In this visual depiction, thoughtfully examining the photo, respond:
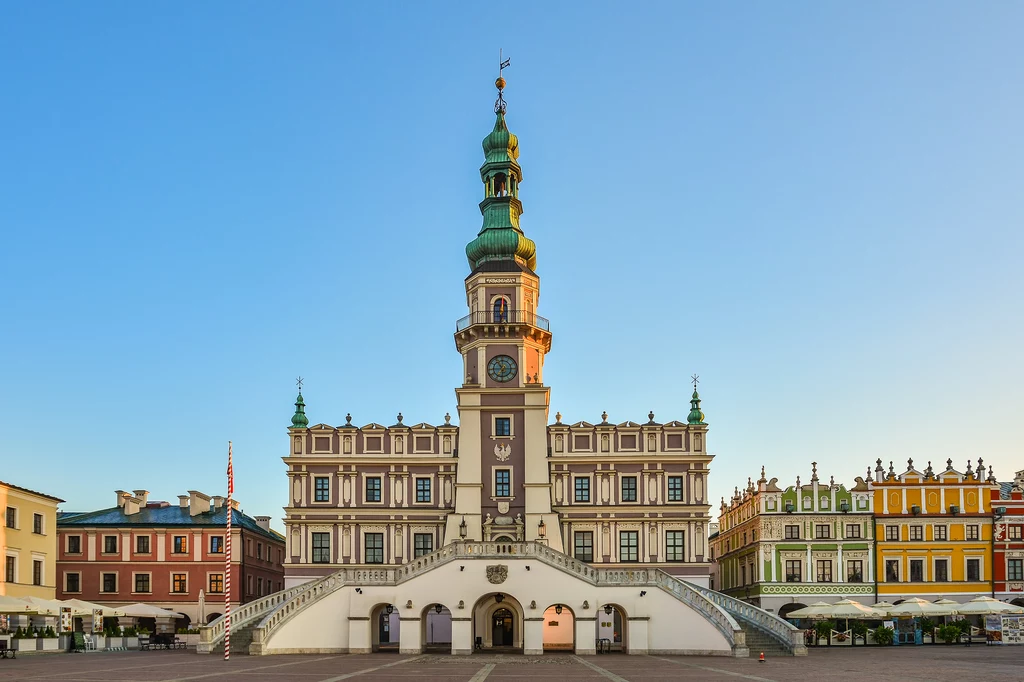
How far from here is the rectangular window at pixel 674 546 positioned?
65625 mm

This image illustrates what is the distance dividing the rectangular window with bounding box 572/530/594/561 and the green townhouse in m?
13.9

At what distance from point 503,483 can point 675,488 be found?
10.1 meters

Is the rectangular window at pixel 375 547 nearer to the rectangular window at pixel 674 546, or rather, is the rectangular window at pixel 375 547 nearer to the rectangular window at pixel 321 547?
the rectangular window at pixel 321 547

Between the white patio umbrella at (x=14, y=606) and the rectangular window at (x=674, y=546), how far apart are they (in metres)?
34.0

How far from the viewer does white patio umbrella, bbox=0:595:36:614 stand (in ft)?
168

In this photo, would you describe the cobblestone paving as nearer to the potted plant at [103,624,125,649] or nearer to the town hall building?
the potted plant at [103,624,125,649]

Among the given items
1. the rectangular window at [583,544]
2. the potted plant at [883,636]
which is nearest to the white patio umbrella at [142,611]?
the rectangular window at [583,544]

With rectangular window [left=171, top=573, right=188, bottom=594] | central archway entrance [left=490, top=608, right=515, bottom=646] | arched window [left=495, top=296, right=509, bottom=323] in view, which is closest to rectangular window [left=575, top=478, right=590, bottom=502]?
central archway entrance [left=490, top=608, right=515, bottom=646]

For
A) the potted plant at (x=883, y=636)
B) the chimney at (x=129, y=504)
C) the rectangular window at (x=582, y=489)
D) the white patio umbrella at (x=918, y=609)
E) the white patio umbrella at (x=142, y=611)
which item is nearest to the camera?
the potted plant at (x=883, y=636)

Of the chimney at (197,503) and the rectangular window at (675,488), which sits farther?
the chimney at (197,503)

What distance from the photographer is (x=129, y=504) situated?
76.5 metres

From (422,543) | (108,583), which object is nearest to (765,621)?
(422,543)

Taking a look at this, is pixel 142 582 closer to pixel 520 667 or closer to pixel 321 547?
pixel 321 547

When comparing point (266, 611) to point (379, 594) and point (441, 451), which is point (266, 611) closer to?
point (379, 594)
